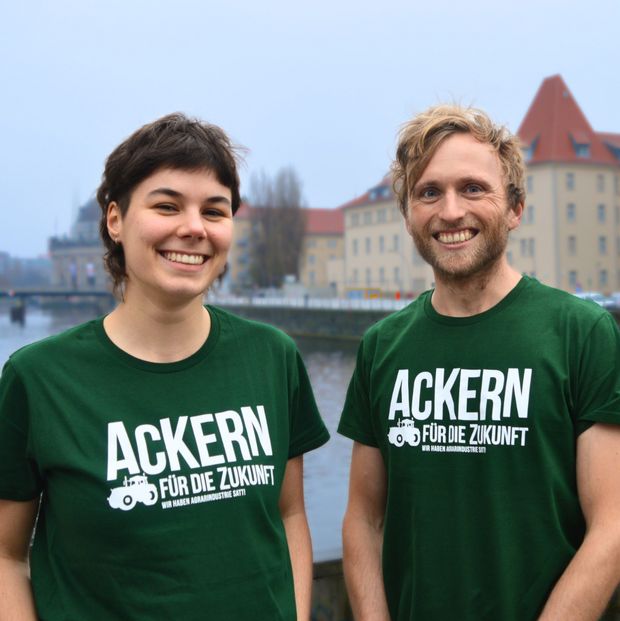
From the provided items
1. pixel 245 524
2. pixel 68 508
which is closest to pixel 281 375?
pixel 245 524

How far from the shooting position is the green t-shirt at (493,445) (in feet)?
6.57

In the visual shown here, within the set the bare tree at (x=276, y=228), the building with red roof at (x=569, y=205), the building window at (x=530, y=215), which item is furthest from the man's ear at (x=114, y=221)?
the bare tree at (x=276, y=228)

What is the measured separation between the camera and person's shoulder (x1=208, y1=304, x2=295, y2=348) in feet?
6.77

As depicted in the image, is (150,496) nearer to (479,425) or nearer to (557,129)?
(479,425)

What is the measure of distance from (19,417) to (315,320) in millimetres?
47283

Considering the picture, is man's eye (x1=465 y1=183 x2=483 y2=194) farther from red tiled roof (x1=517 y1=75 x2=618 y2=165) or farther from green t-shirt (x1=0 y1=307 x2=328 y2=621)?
red tiled roof (x1=517 y1=75 x2=618 y2=165)

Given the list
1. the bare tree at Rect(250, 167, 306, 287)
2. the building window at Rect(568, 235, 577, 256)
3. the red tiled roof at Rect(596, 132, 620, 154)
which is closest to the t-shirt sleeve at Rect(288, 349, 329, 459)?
the building window at Rect(568, 235, 577, 256)

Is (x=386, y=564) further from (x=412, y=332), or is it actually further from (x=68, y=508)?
(x=68, y=508)

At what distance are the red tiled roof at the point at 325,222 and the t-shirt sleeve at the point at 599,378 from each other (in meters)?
84.7

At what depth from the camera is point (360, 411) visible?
2316 millimetres

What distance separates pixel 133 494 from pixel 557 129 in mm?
55993

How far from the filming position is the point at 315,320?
49.1 meters

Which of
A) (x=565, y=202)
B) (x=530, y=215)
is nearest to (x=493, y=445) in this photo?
(x=565, y=202)

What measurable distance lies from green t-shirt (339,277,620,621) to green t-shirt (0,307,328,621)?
36 centimetres
